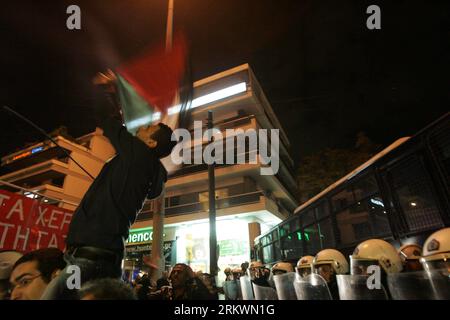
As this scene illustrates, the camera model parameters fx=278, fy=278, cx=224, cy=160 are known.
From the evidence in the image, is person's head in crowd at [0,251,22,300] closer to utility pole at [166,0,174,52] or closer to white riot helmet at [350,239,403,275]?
white riot helmet at [350,239,403,275]

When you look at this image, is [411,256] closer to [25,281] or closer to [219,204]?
[25,281]

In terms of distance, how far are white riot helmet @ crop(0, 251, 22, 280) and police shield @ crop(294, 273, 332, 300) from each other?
2.36 m

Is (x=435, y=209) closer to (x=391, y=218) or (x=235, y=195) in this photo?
(x=391, y=218)

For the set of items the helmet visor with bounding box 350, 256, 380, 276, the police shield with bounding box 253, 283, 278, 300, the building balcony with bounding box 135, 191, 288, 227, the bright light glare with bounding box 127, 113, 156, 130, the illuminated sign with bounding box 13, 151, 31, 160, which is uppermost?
the illuminated sign with bounding box 13, 151, 31, 160

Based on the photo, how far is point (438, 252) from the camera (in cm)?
307

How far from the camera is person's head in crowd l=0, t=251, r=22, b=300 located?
2.19 m

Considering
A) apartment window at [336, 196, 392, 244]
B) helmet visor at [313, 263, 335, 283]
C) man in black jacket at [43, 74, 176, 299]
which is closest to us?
man in black jacket at [43, 74, 176, 299]

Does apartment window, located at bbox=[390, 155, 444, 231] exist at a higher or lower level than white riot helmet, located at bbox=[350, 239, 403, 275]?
higher

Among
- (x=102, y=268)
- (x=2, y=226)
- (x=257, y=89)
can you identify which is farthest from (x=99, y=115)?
(x=257, y=89)

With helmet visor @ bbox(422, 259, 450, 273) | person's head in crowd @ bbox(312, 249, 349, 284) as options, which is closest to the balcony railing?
person's head in crowd @ bbox(312, 249, 349, 284)

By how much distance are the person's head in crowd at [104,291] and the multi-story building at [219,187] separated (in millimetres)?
17644

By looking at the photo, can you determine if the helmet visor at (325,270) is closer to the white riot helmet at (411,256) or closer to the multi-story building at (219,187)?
the white riot helmet at (411,256)

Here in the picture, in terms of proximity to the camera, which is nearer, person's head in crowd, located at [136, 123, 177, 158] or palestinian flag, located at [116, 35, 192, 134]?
person's head in crowd, located at [136, 123, 177, 158]

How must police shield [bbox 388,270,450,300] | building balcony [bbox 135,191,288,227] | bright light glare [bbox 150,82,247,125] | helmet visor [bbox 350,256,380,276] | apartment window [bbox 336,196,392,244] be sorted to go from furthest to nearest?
bright light glare [bbox 150,82,247,125], building balcony [bbox 135,191,288,227], apartment window [bbox 336,196,392,244], helmet visor [bbox 350,256,380,276], police shield [bbox 388,270,450,300]
